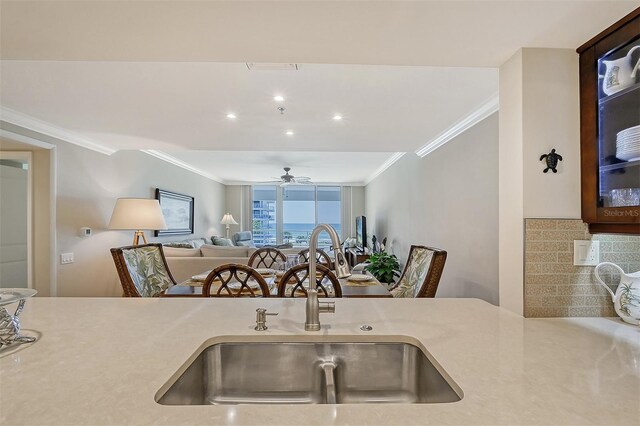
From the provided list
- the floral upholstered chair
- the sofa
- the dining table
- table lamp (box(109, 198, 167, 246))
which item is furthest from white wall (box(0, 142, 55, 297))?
the floral upholstered chair

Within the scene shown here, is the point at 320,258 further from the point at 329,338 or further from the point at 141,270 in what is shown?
the point at 329,338

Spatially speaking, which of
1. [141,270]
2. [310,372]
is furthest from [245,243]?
[310,372]

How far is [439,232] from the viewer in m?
3.75

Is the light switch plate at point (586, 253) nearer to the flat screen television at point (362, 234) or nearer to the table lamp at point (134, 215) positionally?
the table lamp at point (134, 215)

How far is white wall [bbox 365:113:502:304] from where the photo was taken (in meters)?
2.65

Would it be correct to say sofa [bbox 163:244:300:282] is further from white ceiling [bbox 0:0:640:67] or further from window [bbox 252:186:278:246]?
window [bbox 252:186:278:246]

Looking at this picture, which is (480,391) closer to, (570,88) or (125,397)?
(125,397)

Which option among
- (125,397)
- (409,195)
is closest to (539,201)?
(125,397)

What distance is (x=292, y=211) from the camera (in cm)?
971

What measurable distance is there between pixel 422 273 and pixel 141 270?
2314mm

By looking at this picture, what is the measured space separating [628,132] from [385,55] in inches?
34.9

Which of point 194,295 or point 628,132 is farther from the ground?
point 628,132

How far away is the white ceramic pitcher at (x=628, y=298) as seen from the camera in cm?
110

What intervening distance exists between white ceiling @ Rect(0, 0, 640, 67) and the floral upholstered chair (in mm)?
1376
